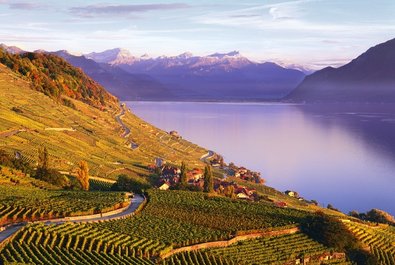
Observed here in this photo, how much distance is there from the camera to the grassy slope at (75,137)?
79.2 metres

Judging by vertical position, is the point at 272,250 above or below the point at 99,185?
above

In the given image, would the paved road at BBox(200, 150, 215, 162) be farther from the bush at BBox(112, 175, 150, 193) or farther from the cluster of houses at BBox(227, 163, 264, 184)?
the bush at BBox(112, 175, 150, 193)

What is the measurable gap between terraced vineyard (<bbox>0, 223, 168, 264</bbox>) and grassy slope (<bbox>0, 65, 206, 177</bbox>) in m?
36.1

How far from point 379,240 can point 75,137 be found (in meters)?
59.3

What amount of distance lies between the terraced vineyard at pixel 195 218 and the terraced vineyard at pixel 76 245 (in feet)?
6.69

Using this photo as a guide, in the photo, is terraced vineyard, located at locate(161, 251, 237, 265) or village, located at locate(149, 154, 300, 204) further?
village, located at locate(149, 154, 300, 204)

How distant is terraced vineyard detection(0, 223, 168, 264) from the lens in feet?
97.3

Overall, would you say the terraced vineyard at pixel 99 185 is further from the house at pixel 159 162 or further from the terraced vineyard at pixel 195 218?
the house at pixel 159 162

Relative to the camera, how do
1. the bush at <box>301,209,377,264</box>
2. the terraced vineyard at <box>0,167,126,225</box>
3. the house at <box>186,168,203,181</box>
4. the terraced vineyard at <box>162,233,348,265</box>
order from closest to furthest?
the terraced vineyard at <box>162,233,348,265</box> < the terraced vineyard at <box>0,167,126,225</box> < the bush at <box>301,209,377,264</box> < the house at <box>186,168,203,181</box>

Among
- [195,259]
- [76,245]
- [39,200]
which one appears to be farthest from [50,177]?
[195,259]

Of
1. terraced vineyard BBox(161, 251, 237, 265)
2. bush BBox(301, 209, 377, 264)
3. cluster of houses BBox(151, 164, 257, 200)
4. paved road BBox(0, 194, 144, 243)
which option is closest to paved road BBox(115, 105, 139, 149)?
cluster of houses BBox(151, 164, 257, 200)

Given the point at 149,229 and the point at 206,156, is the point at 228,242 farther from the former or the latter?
the point at 206,156

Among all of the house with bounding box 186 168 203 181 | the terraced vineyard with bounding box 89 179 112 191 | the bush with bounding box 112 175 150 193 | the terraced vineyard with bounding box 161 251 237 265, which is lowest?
the house with bounding box 186 168 203 181

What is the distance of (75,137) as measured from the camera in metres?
95.4
